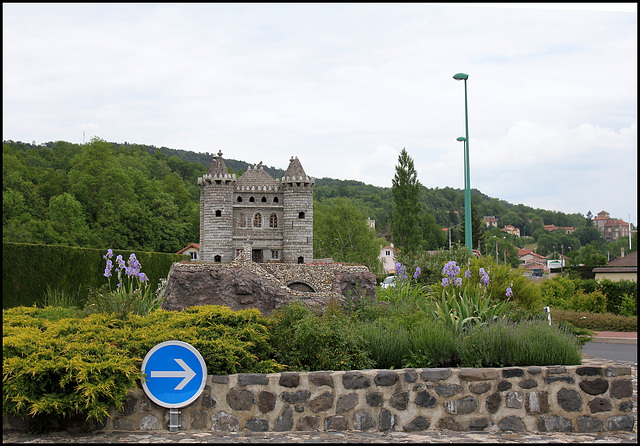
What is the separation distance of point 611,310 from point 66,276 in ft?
75.9

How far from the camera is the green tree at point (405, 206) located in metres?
51.4

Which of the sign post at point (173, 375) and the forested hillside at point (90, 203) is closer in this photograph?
the sign post at point (173, 375)

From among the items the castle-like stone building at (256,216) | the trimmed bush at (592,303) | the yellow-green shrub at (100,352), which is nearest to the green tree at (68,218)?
the castle-like stone building at (256,216)

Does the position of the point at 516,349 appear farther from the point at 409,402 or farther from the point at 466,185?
the point at 466,185

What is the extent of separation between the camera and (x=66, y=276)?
66.6ft

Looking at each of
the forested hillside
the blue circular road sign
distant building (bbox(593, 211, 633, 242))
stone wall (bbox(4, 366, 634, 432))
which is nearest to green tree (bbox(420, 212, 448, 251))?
the forested hillside

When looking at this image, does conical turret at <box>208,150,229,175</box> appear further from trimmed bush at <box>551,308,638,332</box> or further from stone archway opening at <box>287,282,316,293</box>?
trimmed bush at <box>551,308,638,332</box>

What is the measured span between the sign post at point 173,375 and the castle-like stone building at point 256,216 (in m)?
20.6

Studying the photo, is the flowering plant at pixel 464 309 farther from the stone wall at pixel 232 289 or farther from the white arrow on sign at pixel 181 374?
the stone wall at pixel 232 289

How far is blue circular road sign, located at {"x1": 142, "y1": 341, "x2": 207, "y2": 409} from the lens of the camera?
6.43 metres

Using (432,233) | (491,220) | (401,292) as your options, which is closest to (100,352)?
(401,292)

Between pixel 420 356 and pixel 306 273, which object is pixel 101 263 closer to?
pixel 306 273

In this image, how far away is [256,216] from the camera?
27953mm

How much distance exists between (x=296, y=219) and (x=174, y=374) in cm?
2130
